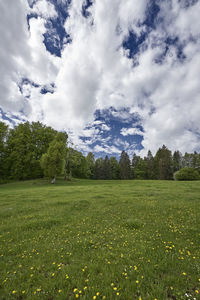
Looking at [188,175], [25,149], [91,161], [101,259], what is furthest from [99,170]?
[101,259]

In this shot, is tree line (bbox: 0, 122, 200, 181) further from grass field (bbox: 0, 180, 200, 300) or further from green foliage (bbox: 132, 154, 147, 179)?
grass field (bbox: 0, 180, 200, 300)

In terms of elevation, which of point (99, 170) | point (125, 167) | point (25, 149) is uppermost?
point (25, 149)

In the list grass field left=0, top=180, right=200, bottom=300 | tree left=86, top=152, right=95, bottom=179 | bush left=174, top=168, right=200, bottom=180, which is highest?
tree left=86, top=152, right=95, bottom=179

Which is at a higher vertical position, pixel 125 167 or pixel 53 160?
pixel 125 167

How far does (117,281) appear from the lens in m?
3.54

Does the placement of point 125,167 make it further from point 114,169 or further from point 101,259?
point 101,259

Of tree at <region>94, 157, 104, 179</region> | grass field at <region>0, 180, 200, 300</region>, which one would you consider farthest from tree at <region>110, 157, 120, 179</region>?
grass field at <region>0, 180, 200, 300</region>

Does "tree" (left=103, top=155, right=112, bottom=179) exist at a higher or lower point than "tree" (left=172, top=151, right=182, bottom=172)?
lower

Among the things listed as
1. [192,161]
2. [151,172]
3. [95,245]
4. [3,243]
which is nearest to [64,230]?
[95,245]

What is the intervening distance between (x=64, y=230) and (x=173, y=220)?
21.1 ft

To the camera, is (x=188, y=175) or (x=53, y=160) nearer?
(x=53, y=160)

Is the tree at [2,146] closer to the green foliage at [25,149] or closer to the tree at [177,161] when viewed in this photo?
the green foliage at [25,149]

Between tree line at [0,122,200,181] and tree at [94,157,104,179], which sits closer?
tree line at [0,122,200,181]

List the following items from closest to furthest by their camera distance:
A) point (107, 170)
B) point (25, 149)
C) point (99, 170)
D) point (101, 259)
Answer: point (101, 259) < point (25, 149) < point (107, 170) < point (99, 170)
